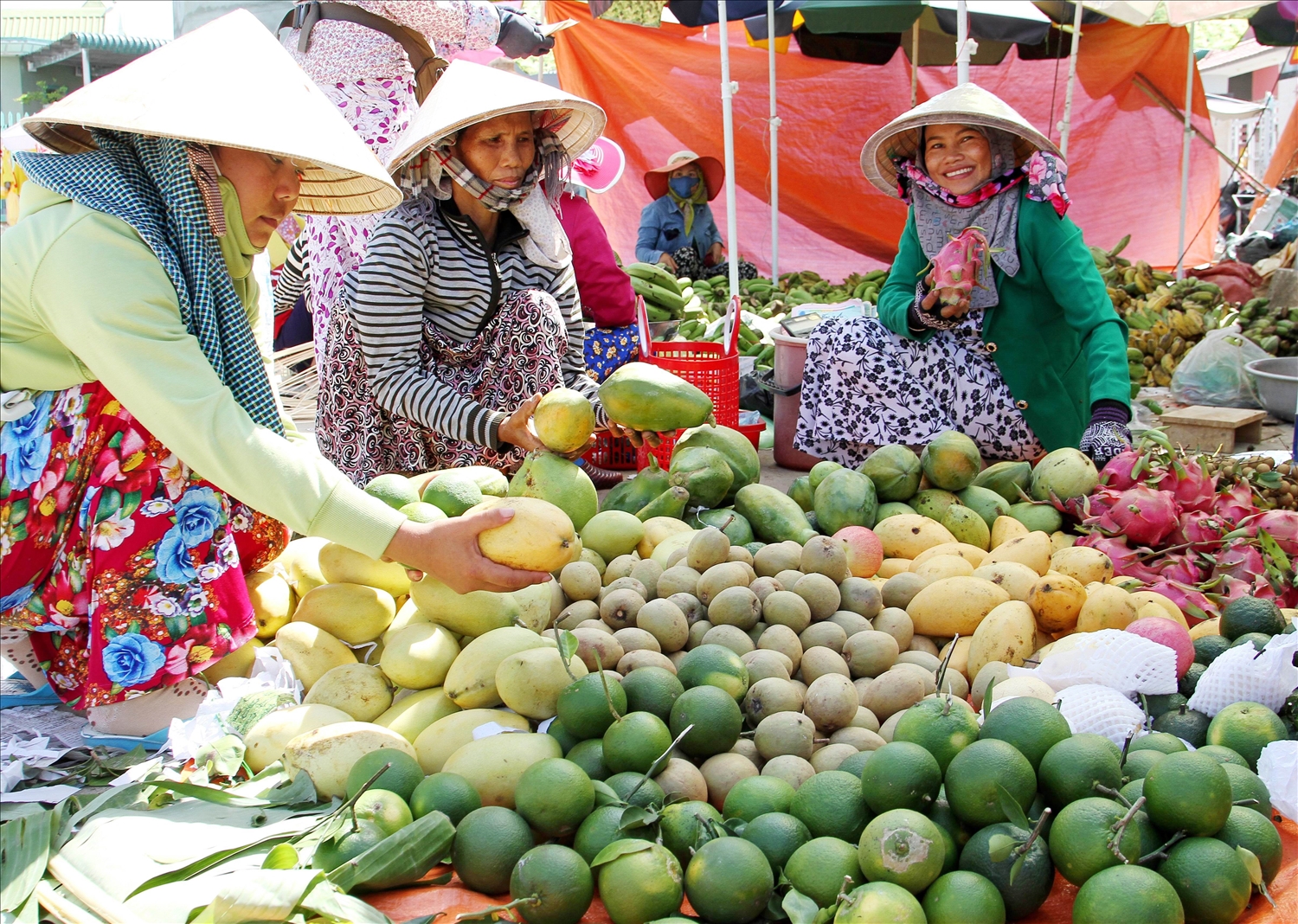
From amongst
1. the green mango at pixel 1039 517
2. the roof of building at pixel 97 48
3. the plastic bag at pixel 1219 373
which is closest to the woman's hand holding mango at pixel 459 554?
the green mango at pixel 1039 517

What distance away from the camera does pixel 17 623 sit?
209cm

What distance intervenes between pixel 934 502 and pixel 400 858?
181cm

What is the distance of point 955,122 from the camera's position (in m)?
3.37

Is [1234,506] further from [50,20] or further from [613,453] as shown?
[50,20]

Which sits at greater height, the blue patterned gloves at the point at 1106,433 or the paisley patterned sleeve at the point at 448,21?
the paisley patterned sleeve at the point at 448,21

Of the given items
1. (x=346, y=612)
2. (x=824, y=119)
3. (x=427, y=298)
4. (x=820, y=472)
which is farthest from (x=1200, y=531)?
(x=824, y=119)

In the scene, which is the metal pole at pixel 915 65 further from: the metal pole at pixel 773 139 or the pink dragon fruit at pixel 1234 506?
the pink dragon fruit at pixel 1234 506

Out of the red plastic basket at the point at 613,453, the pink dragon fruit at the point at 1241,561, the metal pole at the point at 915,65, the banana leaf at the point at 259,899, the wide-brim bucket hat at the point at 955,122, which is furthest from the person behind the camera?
the metal pole at the point at 915,65

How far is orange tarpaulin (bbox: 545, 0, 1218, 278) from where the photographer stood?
9.25 meters

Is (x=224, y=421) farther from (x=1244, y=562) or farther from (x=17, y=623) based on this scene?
(x=1244, y=562)

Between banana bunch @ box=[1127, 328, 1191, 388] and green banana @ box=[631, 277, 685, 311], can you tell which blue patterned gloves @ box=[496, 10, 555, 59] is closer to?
green banana @ box=[631, 277, 685, 311]

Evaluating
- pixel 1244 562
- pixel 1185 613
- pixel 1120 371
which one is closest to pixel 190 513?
pixel 1185 613

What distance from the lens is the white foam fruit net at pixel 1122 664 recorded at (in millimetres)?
1737

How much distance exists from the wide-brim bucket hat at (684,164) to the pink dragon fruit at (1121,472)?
5.75 metres
